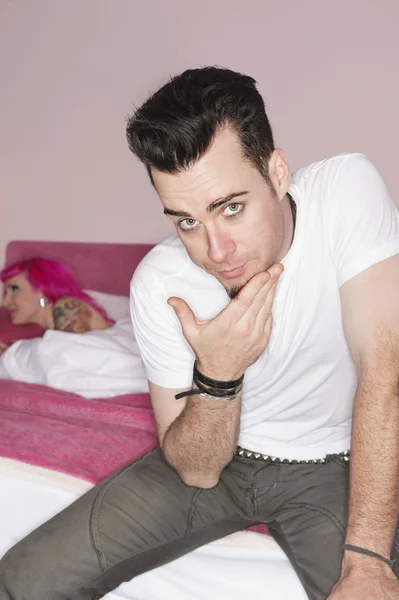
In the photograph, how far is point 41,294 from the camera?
3328 mm

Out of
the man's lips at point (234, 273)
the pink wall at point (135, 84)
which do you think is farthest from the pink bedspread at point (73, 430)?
the pink wall at point (135, 84)

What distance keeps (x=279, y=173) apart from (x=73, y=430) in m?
1.10

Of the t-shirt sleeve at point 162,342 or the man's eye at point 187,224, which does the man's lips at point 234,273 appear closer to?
the man's eye at point 187,224

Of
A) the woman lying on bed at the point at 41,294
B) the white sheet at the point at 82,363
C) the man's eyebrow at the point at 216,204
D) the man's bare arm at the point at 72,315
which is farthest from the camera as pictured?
the woman lying on bed at the point at 41,294

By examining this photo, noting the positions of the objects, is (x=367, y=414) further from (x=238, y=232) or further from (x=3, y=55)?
(x=3, y=55)

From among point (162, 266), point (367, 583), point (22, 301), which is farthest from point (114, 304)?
point (367, 583)

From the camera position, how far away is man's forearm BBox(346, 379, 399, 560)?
130 centimetres

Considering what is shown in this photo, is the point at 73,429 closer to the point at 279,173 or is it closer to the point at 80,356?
the point at 80,356

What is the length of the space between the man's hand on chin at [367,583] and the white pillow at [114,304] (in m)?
2.10

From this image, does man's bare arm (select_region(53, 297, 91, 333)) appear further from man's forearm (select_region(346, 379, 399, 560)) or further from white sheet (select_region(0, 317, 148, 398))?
man's forearm (select_region(346, 379, 399, 560))

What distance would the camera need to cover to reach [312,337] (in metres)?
1.52

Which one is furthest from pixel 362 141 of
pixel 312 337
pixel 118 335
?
pixel 312 337

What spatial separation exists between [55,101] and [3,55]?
0.45 metres

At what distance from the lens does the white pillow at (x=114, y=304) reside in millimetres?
3246
